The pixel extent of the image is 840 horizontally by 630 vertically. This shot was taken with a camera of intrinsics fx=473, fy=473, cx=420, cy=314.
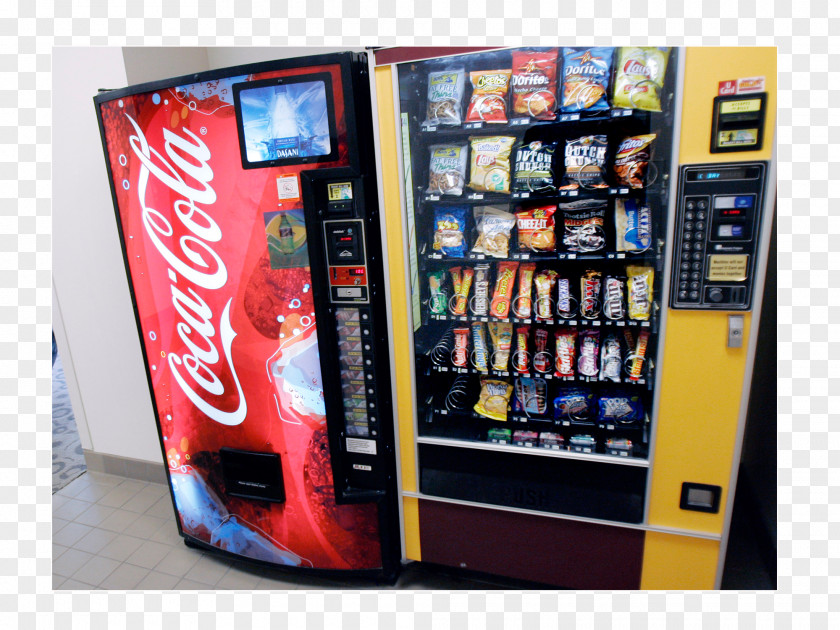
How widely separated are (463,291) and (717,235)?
2.79 feet

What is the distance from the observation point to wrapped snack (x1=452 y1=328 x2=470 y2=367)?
1.87 m

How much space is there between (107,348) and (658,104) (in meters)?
2.93

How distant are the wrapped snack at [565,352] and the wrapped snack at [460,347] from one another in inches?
13.7

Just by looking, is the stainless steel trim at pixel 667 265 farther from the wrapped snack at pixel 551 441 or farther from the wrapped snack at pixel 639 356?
the wrapped snack at pixel 551 441

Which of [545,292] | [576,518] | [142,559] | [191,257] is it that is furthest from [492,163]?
[142,559]

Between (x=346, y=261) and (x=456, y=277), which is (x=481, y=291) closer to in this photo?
(x=456, y=277)

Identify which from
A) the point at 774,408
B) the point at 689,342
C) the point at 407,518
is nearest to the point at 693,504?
the point at 689,342

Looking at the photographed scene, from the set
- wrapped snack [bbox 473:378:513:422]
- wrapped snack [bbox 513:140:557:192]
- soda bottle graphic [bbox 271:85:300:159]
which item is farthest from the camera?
wrapped snack [bbox 473:378:513:422]

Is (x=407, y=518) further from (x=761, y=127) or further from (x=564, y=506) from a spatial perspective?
(x=761, y=127)

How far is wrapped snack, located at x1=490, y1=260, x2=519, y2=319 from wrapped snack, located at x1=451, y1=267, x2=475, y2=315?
4.1 inches

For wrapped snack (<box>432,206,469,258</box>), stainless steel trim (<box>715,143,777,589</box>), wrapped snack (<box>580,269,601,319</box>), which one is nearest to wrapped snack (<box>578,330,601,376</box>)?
wrapped snack (<box>580,269,601,319</box>)

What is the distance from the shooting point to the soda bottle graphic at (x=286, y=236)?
1.66 meters

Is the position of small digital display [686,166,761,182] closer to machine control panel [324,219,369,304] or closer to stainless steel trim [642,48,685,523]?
stainless steel trim [642,48,685,523]

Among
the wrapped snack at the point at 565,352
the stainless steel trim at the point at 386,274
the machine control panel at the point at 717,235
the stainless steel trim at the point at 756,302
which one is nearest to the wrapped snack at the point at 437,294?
the stainless steel trim at the point at 386,274
